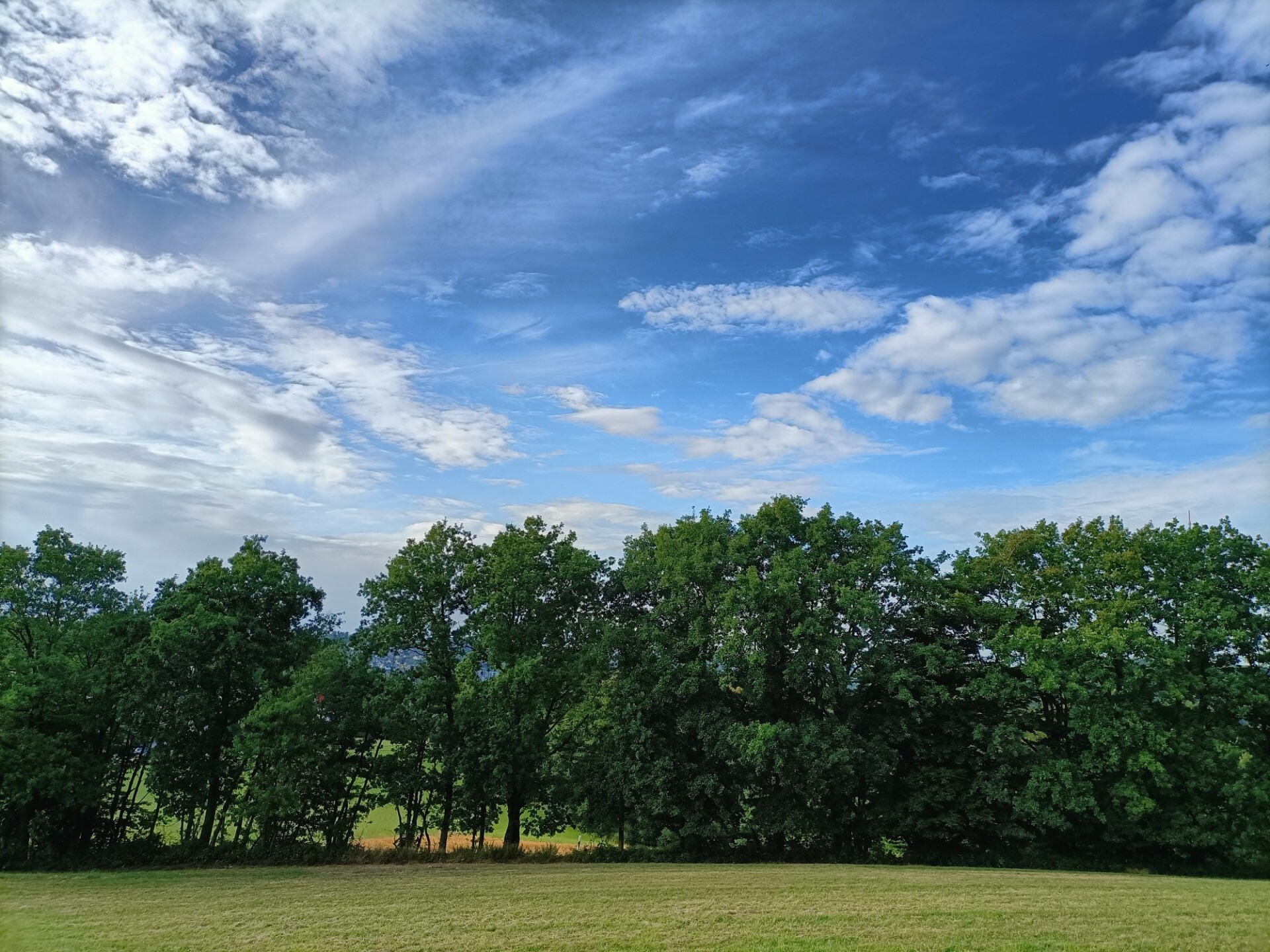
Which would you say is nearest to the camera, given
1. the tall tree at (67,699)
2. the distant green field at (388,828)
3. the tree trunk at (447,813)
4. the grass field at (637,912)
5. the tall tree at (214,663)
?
the grass field at (637,912)

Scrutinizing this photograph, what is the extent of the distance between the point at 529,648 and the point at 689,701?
266 inches

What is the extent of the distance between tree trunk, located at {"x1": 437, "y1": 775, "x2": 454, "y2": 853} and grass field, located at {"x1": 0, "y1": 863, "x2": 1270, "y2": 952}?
22.3 ft

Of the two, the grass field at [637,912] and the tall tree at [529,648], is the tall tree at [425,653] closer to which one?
the tall tree at [529,648]

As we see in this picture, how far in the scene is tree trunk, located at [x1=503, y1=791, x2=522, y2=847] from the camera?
29203 millimetres

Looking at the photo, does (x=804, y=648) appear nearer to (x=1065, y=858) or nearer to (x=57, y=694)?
(x=1065, y=858)

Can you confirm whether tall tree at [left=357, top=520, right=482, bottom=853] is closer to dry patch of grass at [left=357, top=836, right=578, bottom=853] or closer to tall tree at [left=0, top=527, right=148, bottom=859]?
dry patch of grass at [left=357, top=836, right=578, bottom=853]

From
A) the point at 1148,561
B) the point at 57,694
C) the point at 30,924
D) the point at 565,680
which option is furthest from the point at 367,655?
the point at 1148,561

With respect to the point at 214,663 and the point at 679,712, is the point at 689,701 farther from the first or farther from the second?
the point at 214,663

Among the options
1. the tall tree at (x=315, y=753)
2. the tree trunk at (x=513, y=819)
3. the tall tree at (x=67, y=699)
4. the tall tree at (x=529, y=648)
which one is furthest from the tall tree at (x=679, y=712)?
the tall tree at (x=67, y=699)

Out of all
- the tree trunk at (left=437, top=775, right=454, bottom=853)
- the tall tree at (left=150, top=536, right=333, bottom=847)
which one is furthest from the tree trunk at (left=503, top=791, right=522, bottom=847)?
the tall tree at (left=150, top=536, right=333, bottom=847)

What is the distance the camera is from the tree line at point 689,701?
84.8ft

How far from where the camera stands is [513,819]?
29.7 meters

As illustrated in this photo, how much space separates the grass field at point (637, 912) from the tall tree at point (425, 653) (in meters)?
6.73

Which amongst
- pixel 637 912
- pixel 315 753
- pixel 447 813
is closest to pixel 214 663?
pixel 315 753
